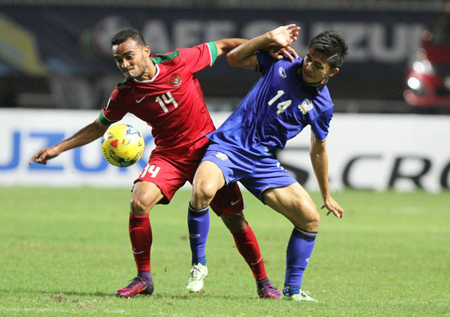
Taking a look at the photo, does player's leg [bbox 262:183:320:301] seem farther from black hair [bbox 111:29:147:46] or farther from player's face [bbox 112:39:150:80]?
black hair [bbox 111:29:147:46]

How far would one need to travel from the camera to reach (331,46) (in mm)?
5918

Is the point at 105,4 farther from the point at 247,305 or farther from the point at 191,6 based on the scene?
the point at 247,305

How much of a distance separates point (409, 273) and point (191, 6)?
1428 cm

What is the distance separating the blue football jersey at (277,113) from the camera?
6219 mm

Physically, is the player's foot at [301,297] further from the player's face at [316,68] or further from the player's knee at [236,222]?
the player's face at [316,68]

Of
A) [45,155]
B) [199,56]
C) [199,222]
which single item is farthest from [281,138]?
[45,155]

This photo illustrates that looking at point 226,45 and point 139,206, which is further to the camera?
point 226,45

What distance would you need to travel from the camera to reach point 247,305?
592cm

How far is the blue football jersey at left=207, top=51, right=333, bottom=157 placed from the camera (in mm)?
6219

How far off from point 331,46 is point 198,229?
68.6 inches

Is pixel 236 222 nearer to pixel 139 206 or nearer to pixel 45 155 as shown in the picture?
pixel 139 206

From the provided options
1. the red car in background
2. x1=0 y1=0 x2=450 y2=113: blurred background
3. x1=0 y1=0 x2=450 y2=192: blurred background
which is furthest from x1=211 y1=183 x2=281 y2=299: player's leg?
x1=0 y1=0 x2=450 y2=113: blurred background

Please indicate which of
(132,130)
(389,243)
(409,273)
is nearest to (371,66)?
(389,243)

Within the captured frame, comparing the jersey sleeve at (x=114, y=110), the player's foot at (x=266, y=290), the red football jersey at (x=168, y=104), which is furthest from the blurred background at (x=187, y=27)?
the player's foot at (x=266, y=290)
